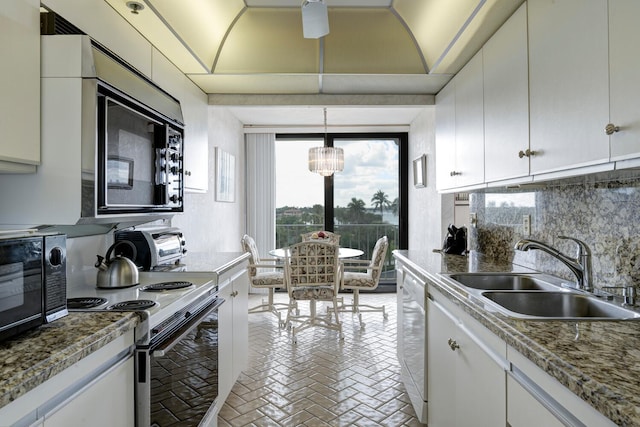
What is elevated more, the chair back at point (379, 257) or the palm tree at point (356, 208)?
the palm tree at point (356, 208)

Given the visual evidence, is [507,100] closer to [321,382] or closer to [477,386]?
[477,386]

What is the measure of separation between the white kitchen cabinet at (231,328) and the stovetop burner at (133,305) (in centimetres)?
69

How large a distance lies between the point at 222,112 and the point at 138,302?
3.59 m

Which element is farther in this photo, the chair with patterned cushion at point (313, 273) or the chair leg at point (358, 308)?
the chair leg at point (358, 308)

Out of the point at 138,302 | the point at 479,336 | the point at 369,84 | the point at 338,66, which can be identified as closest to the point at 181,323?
the point at 138,302

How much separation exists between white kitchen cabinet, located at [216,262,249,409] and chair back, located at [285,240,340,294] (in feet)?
3.07

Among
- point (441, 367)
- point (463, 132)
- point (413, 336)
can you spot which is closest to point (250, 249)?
point (413, 336)

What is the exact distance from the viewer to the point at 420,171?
4.73 m

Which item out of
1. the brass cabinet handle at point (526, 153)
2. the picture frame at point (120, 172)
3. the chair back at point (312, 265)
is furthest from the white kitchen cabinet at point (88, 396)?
the chair back at point (312, 265)

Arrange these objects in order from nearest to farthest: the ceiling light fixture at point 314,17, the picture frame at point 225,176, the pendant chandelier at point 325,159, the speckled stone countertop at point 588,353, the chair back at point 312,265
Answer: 1. the speckled stone countertop at point 588,353
2. the ceiling light fixture at point 314,17
3. the chair back at point 312,265
4. the picture frame at point 225,176
5. the pendant chandelier at point 325,159

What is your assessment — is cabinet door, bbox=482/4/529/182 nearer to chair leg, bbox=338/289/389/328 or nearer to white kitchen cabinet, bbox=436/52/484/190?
white kitchen cabinet, bbox=436/52/484/190

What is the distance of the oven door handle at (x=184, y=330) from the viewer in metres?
1.37

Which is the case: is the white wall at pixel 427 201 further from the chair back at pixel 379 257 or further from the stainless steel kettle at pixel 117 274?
the stainless steel kettle at pixel 117 274

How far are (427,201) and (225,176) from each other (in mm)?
2441
